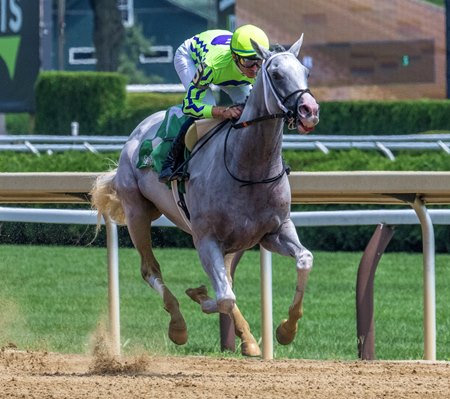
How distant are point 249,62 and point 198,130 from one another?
438 mm

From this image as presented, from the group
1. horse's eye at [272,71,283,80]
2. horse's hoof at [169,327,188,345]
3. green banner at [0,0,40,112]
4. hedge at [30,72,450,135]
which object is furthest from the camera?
hedge at [30,72,450,135]

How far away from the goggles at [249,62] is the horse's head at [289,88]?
0.23 meters

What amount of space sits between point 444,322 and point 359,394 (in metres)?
3.63

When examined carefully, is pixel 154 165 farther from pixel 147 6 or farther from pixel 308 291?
pixel 147 6

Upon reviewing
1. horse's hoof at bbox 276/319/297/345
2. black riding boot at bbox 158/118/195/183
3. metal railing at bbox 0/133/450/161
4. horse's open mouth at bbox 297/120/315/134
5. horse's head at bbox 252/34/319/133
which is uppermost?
horse's head at bbox 252/34/319/133

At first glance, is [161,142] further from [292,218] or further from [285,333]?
[285,333]

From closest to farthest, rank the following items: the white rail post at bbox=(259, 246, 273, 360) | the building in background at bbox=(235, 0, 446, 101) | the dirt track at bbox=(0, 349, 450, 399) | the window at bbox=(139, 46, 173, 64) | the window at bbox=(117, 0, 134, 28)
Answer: the dirt track at bbox=(0, 349, 450, 399) → the white rail post at bbox=(259, 246, 273, 360) → the building in background at bbox=(235, 0, 446, 101) → the window at bbox=(139, 46, 173, 64) → the window at bbox=(117, 0, 134, 28)

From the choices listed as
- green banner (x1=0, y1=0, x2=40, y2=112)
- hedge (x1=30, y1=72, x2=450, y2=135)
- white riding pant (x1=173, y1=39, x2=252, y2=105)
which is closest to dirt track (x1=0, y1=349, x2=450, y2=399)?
white riding pant (x1=173, y1=39, x2=252, y2=105)

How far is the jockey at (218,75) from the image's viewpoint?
5785mm

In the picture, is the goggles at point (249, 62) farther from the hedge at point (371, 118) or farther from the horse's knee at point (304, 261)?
the hedge at point (371, 118)

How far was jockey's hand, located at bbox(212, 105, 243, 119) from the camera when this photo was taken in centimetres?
584

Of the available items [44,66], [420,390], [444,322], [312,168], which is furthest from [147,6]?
[420,390]

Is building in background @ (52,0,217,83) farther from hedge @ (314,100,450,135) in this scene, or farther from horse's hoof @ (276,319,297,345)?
horse's hoof @ (276,319,297,345)

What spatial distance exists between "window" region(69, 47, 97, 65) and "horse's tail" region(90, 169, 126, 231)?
41.8 metres
